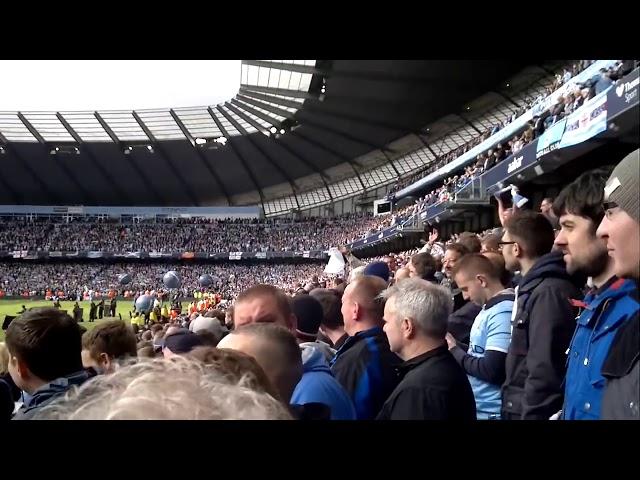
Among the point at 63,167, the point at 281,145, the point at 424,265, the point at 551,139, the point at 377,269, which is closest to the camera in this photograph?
the point at 424,265

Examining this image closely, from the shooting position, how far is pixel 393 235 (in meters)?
35.2

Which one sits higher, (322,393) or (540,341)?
(540,341)

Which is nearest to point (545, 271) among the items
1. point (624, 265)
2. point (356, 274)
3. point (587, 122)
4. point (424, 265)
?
point (624, 265)

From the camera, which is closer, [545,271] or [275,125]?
[545,271]

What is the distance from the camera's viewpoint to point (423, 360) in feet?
10.2

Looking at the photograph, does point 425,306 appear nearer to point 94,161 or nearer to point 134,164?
point 134,164

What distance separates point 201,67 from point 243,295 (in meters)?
37.9

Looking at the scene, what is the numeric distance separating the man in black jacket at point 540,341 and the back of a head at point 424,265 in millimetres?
2797

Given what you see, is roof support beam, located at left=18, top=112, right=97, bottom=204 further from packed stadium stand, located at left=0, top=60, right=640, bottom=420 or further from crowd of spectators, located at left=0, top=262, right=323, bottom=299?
crowd of spectators, located at left=0, top=262, right=323, bottom=299

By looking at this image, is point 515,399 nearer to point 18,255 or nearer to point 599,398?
point 599,398

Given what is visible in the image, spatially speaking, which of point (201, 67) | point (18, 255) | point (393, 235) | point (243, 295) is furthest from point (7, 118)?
point (243, 295)

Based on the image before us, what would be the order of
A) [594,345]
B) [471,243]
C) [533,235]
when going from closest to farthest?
[594,345], [533,235], [471,243]

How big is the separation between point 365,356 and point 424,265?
291 centimetres
